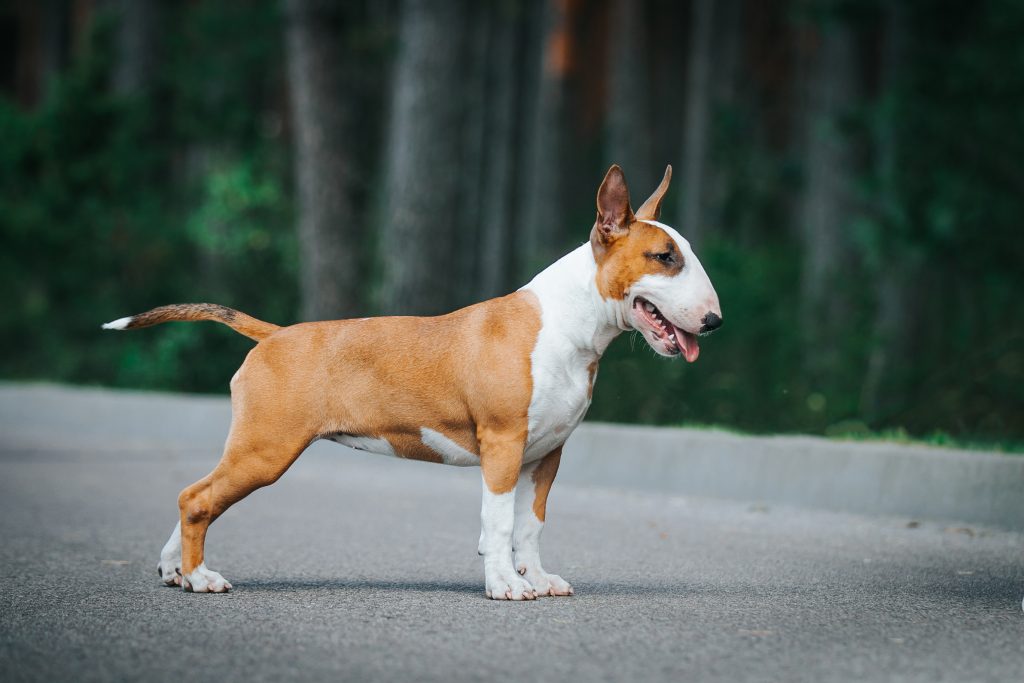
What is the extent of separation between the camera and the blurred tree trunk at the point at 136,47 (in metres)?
27.2

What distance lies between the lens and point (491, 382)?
19.9ft

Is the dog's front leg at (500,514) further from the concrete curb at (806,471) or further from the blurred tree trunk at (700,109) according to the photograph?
the blurred tree trunk at (700,109)

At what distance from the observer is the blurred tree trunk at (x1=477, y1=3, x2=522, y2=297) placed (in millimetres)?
29906

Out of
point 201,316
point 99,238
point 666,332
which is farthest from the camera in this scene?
point 99,238

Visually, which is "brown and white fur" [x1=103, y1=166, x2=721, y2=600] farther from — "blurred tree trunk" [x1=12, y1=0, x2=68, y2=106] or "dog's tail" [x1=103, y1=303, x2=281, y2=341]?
"blurred tree trunk" [x1=12, y1=0, x2=68, y2=106]

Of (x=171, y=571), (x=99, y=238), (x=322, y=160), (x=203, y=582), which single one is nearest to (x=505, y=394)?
(x=203, y=582)

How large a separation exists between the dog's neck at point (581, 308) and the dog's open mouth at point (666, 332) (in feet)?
0.28

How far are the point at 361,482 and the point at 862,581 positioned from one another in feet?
17.6

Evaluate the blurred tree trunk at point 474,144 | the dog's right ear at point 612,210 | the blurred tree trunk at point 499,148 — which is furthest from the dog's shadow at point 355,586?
the blurred tree trunk at point 499,148

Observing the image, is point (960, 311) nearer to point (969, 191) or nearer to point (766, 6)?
point (969, 191)

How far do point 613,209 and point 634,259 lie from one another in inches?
9.5

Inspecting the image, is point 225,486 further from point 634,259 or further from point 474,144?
point 474,144

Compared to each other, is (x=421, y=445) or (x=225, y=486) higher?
(x=421, y=445)

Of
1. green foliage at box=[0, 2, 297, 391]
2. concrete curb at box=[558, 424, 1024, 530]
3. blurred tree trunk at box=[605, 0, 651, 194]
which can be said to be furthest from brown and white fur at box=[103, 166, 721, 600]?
blurred tree trunk at box=[605, 0, 651, 194]
